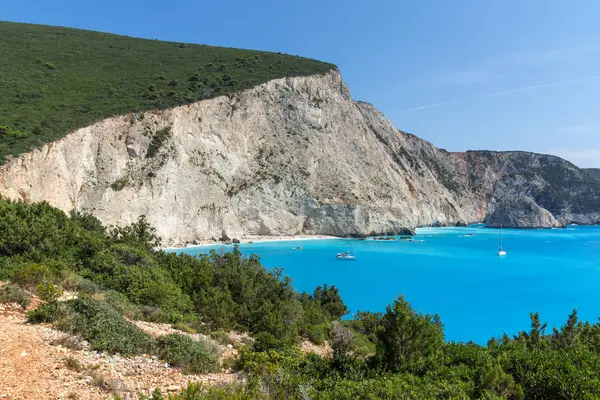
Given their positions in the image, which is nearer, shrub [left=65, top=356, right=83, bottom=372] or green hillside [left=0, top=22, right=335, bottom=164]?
shrub [left=65, top=356, right=83, bottom=372]

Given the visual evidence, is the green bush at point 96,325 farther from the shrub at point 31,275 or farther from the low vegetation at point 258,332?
the shrub at point 31,275

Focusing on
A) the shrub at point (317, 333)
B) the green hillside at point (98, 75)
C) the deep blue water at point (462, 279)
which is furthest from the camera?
the green hillside at point (98, 75)

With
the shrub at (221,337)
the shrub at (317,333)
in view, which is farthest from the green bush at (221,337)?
the shrub at (317,333)

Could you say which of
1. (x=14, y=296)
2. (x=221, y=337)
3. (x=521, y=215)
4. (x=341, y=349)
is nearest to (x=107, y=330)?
(x=14, y=296)

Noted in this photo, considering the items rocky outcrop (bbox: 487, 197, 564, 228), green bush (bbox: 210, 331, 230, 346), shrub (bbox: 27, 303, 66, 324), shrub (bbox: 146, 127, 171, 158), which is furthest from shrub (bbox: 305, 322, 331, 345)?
rocky outcrop (bbox: 487, 197, 564, 228)

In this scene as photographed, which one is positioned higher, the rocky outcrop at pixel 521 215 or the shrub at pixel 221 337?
the rocky outcrop at pixel 521 215

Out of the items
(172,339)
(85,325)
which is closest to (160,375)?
(172,339)

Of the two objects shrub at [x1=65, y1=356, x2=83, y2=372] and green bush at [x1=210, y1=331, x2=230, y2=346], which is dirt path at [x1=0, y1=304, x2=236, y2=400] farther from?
green bush at [x1=210, y1=331, x2=230, y2=346]

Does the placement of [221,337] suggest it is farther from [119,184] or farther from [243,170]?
[243,170]
